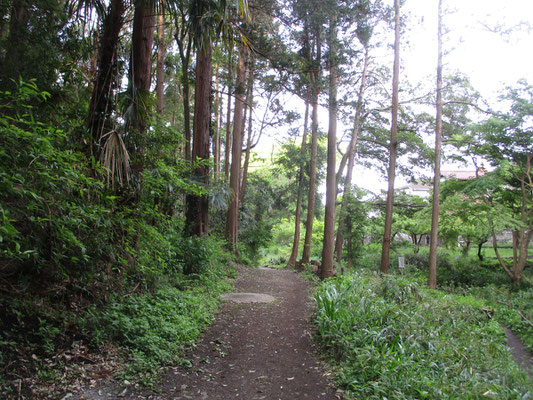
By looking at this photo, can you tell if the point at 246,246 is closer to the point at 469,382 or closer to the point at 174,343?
the point at 174,343

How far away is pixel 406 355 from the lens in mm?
4641

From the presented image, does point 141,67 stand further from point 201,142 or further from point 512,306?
point 512,306

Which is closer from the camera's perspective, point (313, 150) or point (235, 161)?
point (235, 161)

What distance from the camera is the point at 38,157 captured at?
122 inches

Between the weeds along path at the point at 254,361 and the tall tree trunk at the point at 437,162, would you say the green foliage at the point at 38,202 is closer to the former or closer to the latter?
the weeds along path at the point at 254,361

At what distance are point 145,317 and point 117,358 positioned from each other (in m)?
0.89

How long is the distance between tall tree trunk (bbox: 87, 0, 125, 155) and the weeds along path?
3.49 meters

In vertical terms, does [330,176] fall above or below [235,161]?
below

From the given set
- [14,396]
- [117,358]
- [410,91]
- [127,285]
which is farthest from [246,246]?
[14,396]

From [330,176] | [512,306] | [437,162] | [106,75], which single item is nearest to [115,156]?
[106,75]

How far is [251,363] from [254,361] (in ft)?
0.30

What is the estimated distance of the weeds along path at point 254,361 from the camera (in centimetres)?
405

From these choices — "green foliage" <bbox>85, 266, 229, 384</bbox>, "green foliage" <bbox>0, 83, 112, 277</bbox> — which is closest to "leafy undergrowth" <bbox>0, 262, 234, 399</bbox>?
"green foliage" <bbox>85, 266, 229, 384</bbox>

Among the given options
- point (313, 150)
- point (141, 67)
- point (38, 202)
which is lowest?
point (38, 202)
